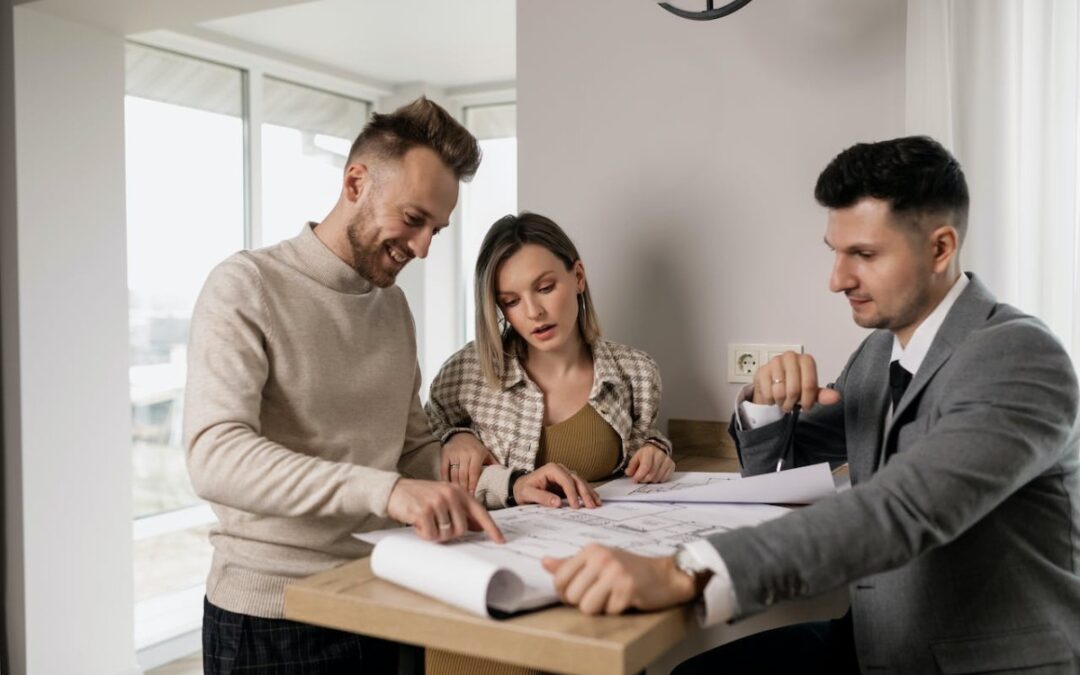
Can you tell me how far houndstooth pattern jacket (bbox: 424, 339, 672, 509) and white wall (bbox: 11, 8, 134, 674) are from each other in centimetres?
157

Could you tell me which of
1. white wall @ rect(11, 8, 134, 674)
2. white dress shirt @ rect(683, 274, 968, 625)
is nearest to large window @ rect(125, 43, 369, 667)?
white wall @ rect(11, 8, 134, 674)

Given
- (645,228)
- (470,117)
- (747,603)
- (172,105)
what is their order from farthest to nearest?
(470,117), (172,105), (645,228), (747,603)

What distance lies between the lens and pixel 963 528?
1.08m

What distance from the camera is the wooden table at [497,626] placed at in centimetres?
87

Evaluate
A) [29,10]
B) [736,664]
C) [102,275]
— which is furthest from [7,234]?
[736,664]

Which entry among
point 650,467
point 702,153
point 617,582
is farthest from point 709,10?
point 617,582

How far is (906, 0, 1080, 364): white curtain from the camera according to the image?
1.72 m

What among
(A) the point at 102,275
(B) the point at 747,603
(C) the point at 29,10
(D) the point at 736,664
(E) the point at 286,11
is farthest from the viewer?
(E) the point at 286,11

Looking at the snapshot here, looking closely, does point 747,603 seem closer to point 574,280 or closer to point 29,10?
point 574,280

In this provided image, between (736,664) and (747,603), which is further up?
(747,603)

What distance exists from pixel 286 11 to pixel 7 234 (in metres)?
1.45

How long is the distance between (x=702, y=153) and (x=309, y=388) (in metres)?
1.12

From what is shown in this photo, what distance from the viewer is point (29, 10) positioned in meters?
2.81

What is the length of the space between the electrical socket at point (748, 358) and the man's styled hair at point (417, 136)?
850mm
